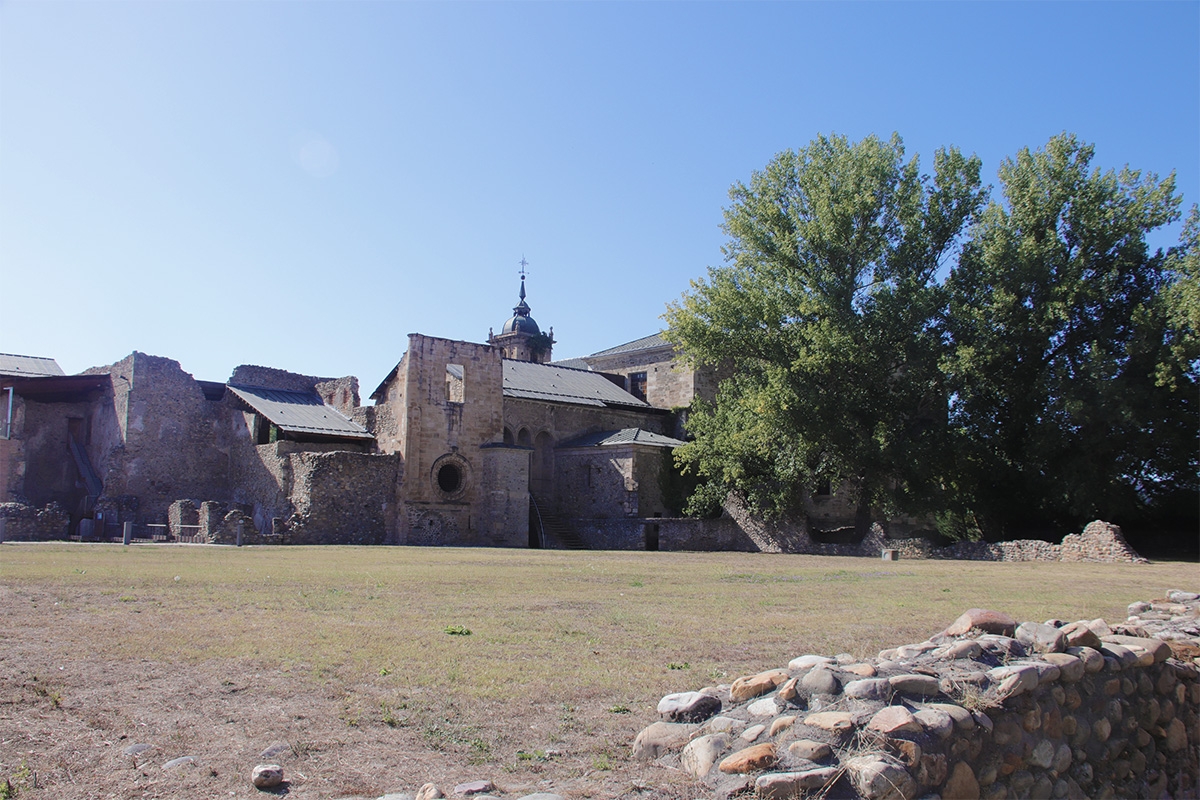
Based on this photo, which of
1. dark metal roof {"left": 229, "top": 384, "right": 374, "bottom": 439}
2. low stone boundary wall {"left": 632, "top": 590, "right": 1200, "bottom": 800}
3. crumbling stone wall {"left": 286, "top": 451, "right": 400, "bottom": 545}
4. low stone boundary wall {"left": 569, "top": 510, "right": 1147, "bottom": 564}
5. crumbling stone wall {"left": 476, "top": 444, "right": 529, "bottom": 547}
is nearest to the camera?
low stone boundary wall {"left": 632, "top": 590, "right": 1200, "bottom": 800}

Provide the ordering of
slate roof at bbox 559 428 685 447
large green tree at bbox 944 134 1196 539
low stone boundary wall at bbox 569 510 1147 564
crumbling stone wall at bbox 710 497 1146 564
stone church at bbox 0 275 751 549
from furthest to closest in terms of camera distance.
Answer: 1. slate roof at bbox 559 428 685 447
2. stone church at bbox 0 275 751 549
3. large green tree at bbox 944 134 1196 539
4. low stone boundary wall at bbox 569 510 1147 564
5. crumbling stone wall at bbox 710 497 1146 564

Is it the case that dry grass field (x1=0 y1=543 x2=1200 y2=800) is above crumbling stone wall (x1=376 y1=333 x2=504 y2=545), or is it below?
below

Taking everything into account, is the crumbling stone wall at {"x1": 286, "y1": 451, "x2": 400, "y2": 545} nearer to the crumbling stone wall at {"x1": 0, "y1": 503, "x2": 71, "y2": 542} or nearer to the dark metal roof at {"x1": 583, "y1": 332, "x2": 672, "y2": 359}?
the crumbling stone wall at {"x1": 0, "y1": 503, "x2": 71, "y2": 542}

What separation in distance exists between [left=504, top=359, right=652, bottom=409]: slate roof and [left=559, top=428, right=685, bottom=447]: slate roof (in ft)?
6.41

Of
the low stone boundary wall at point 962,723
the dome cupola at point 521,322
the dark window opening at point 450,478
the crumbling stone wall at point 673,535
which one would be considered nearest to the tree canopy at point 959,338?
the crumbling stone wall at point 673,535

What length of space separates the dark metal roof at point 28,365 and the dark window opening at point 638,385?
28.1m

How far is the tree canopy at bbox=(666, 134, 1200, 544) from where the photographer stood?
93.8ft

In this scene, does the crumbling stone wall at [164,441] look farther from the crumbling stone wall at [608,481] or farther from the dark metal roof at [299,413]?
the crumbling stone wall at [608,481]

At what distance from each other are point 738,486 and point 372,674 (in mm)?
29713

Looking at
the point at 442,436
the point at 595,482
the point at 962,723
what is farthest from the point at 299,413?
the point at 962,723

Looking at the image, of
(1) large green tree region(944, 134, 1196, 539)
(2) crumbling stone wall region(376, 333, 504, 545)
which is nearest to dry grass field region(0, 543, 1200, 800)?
(1) large green tree region(944, 134, 1196, 539)

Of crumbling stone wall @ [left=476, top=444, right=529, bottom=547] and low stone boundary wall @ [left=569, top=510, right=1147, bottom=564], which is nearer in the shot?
low stone boundary wall @ [left=569, top=510, right=1147, bottom=564]

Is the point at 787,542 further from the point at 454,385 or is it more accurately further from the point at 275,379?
the point at 275,379

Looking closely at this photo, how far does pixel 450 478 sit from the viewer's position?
37.3 metres
